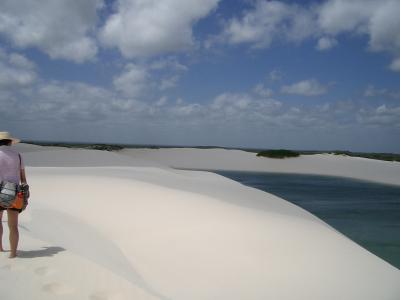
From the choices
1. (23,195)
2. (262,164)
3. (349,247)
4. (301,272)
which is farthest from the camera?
(262,164)

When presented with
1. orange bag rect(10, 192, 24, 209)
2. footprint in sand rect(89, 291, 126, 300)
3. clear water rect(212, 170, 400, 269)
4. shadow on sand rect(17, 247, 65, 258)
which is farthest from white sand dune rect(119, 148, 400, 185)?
orange bag rect(10, 192, 24, 209)

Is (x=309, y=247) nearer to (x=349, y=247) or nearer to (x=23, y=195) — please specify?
(x=349, y=247)

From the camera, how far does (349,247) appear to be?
5.24m

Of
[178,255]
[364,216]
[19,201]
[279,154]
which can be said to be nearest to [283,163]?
[279,154]

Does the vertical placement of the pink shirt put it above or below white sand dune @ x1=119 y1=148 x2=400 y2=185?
above

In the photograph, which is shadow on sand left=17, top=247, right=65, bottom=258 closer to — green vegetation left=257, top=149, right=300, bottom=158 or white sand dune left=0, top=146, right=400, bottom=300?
white sand dune left=0, top=146, right=400, bottom=300

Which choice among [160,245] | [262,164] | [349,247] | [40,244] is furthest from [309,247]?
[262,164]

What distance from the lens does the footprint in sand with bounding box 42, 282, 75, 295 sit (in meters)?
2.96

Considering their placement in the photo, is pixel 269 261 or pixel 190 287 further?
pixel 269 261

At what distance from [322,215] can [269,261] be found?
6.24m

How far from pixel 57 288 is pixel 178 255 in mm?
1583

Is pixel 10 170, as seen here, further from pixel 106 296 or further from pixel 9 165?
pixel 106 296

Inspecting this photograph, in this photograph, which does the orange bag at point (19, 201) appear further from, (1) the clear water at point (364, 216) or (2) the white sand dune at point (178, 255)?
(1) the clear water at point (364, 216)

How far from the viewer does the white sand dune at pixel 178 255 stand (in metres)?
3.30
